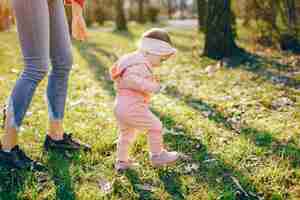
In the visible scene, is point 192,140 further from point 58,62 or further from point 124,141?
point 58,62

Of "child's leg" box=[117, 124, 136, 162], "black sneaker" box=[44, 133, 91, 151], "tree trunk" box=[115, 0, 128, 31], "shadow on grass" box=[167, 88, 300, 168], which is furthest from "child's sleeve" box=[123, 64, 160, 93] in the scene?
"tree trunk" box=[115, 0, 128, 31]

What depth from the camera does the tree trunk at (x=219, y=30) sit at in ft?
27.1

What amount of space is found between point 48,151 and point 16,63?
4742 mm

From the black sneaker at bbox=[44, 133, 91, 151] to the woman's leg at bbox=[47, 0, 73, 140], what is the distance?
82 millimetres

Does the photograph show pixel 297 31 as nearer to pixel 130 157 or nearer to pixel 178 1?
pixel 130 157

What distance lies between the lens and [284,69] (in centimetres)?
733

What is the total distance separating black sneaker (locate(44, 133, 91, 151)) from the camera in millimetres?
3856

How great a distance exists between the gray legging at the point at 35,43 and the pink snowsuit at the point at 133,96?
55cm

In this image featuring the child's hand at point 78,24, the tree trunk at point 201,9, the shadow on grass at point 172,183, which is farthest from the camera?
the tree trunk at point 201,9

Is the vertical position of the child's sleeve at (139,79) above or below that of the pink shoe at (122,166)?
above

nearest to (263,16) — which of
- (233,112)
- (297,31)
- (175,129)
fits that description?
(297,31)

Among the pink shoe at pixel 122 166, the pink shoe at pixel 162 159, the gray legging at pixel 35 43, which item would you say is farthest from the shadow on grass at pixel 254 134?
the gray legging at pixel 35 43

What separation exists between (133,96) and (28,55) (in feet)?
2.74

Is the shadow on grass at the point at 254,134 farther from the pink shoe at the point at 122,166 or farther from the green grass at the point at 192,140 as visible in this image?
the pink shoe at the point at 122,166
